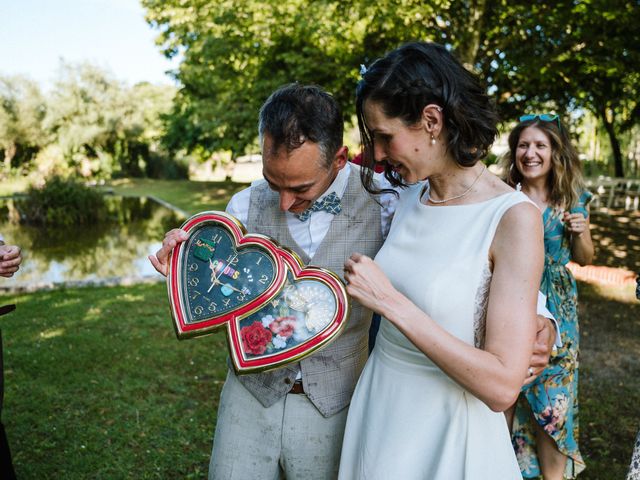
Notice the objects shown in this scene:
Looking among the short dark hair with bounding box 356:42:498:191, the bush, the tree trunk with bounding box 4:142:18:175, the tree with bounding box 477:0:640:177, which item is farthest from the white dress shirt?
the tree trunk with bounding box 4:142:18:175

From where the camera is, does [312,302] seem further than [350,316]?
No

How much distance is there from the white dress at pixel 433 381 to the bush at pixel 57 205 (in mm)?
14825

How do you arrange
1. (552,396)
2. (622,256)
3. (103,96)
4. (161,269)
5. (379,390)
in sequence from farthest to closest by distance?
(103,96) < (622,256) < (552,396) < (161,269) < (379,390)

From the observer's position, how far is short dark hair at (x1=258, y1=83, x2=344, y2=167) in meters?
1.76

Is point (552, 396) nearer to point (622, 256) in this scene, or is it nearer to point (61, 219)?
point (622, 256)

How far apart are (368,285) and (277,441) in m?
0.78

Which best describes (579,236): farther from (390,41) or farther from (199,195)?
(199,195)

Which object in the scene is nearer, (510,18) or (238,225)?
(238,225)

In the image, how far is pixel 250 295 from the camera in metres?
1.82

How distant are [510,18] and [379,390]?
1091 centimetres

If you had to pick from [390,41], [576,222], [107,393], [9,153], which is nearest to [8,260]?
[107,393]

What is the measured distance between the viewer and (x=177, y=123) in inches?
1239

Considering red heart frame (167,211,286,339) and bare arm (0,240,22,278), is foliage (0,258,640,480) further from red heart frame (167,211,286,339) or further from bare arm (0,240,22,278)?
red heart frame (167,211,286,339)

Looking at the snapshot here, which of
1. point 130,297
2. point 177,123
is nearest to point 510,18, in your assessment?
point 130,297
